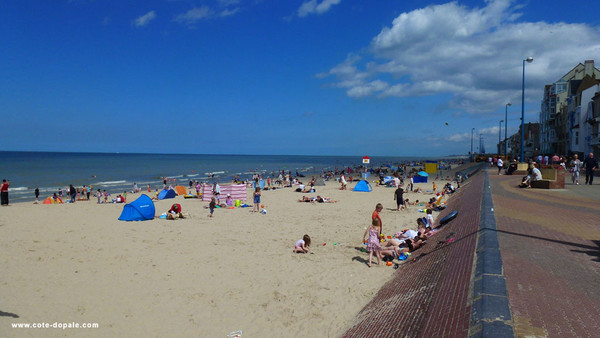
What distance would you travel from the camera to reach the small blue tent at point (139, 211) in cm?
1620

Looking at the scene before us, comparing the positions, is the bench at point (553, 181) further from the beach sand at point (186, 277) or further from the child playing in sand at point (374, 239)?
the child playing in sand at point (374, 239)

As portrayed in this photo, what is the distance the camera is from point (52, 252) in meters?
10.7

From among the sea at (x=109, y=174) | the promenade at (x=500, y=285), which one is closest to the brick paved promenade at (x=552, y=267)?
the promenade at (x=500, y=285)

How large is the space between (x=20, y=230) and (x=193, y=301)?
11.2 metres

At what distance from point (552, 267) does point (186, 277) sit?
7.55m

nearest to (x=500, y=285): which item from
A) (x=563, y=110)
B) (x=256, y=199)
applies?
(x=256, y=199)

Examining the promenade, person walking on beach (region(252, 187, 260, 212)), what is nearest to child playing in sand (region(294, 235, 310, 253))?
the promenade

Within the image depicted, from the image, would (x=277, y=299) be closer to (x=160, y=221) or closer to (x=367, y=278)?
(x=367, y=278)

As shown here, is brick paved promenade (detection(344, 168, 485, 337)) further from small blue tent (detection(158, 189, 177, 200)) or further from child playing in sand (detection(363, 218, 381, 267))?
small blue tent (detection(158, 189, 177, 200))

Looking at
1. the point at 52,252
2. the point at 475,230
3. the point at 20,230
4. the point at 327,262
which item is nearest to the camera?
the point at 475,230

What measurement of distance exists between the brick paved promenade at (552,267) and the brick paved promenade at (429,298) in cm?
56

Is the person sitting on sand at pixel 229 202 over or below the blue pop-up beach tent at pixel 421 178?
below

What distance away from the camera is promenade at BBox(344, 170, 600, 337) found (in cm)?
380

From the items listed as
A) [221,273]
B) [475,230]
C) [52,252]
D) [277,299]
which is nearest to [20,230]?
[52,252]
